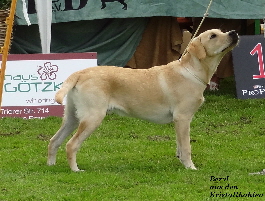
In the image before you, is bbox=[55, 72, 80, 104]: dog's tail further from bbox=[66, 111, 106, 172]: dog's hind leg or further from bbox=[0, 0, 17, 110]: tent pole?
bbox=[0, 0, 17, 110]: tent pole

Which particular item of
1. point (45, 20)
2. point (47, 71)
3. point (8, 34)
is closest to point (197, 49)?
point (8, 34)

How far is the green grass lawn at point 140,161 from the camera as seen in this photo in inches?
254

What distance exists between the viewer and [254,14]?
13.4 m

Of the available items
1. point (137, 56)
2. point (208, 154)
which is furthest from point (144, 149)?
point (137, 56)

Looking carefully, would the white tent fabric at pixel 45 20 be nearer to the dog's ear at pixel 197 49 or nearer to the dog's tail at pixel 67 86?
the dog's tail at pixel 67 86

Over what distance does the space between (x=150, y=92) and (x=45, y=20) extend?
18.2 ft

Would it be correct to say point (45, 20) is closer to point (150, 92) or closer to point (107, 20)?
point (107, 20)

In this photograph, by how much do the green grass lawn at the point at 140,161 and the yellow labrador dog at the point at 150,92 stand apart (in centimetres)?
46

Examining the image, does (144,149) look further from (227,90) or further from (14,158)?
(227,90)

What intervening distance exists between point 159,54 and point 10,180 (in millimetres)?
7610

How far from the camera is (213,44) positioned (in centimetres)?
741

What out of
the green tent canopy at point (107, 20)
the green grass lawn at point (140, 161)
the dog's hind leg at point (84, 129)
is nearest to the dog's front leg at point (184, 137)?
the green grass lawn at point (140, 161)

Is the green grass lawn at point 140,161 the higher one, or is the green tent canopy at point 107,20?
the green tent canopy at point 107,20

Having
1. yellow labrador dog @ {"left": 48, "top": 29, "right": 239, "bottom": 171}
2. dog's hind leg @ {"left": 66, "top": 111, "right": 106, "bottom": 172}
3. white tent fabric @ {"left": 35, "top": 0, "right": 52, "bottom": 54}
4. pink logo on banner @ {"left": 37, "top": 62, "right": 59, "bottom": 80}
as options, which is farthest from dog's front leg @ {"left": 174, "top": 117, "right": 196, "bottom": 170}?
white tent fabric @ {"left": 35, "top": 0, "right": 52, "bottom": 54}
